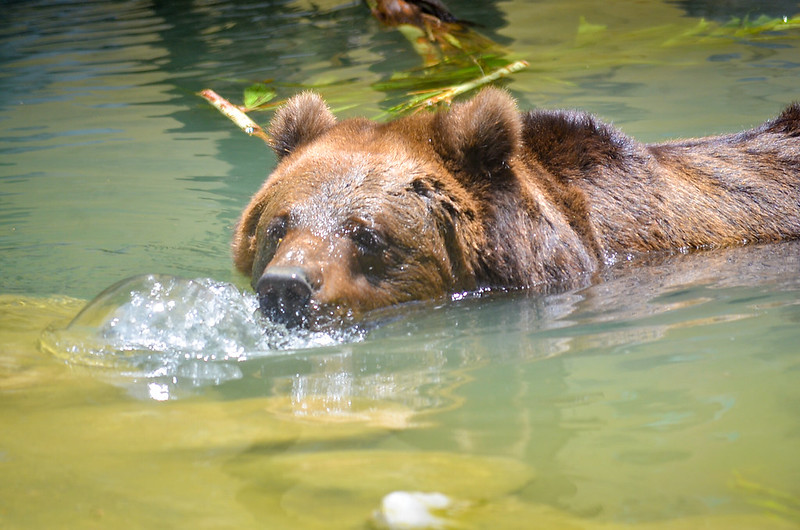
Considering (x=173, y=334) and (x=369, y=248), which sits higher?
(x=369, y=248)

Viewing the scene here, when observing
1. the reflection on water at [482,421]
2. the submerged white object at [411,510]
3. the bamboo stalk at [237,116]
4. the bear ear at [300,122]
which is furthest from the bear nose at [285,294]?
the bamboo stalk at [237,116]

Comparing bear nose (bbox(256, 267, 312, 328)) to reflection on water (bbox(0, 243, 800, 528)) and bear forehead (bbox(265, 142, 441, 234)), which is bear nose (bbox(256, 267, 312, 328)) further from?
bear forehead (bbox(265, 142, 441, 234))

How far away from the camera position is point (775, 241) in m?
6.29

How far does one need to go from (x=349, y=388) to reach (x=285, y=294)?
97 centimetres

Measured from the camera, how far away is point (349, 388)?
11.6ft

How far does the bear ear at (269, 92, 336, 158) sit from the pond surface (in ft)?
3.06

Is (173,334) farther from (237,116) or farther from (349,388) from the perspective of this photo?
(237,116)

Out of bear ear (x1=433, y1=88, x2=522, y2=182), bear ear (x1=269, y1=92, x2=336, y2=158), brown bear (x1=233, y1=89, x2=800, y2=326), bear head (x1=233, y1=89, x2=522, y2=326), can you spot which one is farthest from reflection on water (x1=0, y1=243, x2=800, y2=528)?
bear ear (x1=269, y1=92, x2=336, y2=158)

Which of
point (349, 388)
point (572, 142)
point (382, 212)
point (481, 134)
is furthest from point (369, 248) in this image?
point (572, 142)

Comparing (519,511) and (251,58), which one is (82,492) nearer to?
(519,511)

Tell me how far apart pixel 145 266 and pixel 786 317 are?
13.4 feet

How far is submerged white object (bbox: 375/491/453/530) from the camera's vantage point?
2.27 metres

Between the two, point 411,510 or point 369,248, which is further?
point 369,248

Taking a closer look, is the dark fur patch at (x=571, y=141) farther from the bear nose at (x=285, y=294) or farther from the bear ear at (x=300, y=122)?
the bear nose at (x=285, y=294)
